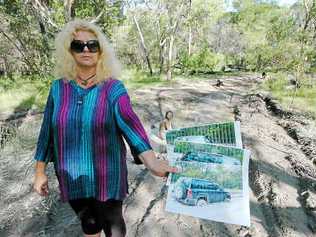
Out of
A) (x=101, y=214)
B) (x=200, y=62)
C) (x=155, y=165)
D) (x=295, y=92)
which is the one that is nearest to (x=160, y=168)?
(x=155, y=165)

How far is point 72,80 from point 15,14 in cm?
1313

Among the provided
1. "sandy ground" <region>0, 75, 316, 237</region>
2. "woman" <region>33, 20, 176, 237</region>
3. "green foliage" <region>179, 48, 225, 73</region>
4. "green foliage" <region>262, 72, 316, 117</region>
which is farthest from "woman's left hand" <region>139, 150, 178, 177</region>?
"green foliage" <region>179, 48, 225, 73</region>

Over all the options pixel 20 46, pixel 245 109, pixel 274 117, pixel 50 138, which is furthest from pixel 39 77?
pixel 50 138

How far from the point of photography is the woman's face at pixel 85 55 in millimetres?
1733

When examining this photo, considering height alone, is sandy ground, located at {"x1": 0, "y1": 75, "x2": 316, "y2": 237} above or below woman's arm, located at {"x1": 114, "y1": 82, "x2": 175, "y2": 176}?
below

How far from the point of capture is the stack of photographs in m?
1.66

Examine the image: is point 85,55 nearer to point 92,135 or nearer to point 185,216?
point 92,135

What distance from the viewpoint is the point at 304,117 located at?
29.4 ft

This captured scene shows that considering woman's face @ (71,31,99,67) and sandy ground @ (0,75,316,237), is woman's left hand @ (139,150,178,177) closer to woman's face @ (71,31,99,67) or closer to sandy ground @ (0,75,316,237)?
woman's face @ (71,31,99,67)

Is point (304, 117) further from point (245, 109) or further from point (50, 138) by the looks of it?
point (50, 138)

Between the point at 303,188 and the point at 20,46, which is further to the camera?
the point at 20,46

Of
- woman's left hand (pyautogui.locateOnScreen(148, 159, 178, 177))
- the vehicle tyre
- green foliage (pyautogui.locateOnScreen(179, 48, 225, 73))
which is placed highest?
woman's left hand (pyautogui.locateOnScreen(148, 159, 178, 177))

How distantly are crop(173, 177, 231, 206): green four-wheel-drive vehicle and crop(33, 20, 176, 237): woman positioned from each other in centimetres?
9

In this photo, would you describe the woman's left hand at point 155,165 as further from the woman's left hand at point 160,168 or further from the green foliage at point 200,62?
the green foliage at point 200,62
